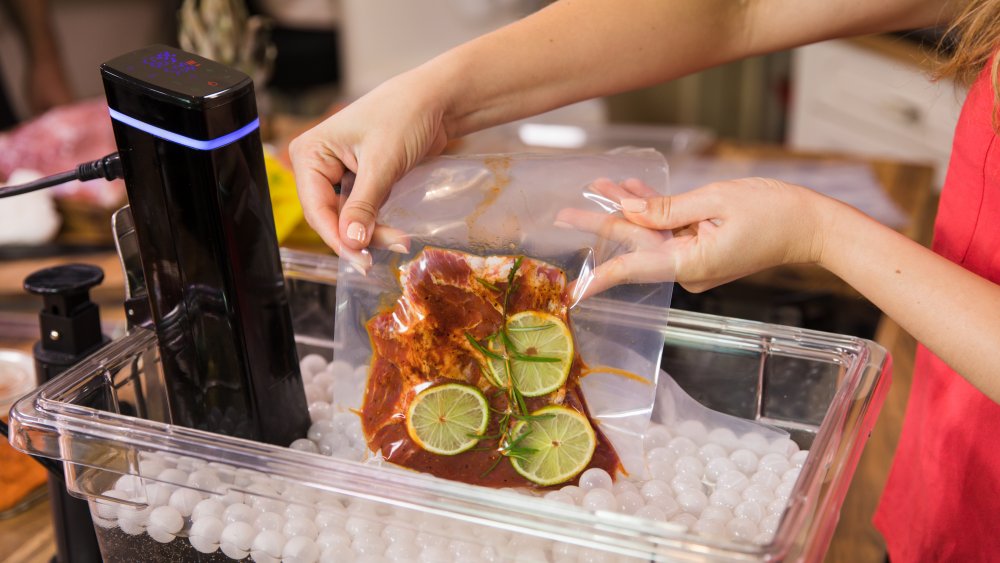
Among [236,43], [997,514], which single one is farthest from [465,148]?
[997,514]

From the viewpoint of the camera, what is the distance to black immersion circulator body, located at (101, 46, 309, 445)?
2.09 ft

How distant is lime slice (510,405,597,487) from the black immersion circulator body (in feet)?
0.70

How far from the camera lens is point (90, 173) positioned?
2.33ft

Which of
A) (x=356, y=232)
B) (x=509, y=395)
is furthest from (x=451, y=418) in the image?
(x=356, y=232)

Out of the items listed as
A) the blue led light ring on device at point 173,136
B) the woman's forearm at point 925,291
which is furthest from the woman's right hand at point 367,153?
the woman's forearm at point 925,291

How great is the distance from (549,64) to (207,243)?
1.18 feet

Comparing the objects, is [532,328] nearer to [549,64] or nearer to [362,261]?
[362,261]

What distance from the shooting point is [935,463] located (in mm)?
849

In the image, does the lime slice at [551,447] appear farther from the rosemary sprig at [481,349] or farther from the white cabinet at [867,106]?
the white cabinet at [867,106]

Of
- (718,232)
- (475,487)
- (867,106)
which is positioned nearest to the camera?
(475,487)

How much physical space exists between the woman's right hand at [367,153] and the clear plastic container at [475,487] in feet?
0.58

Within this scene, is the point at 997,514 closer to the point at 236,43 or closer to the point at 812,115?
the point at 236,43

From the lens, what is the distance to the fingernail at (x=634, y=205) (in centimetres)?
69

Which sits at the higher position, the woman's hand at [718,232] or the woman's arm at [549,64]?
the woman's arm at [549,64]
